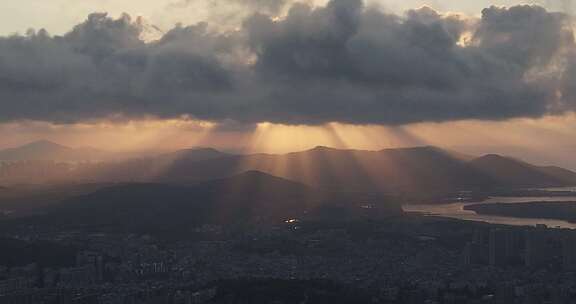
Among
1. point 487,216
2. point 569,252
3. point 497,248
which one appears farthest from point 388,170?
point 569,252

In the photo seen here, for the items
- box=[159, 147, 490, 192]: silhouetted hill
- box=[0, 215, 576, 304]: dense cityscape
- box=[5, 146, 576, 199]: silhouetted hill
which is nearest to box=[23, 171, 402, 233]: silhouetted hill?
box=[0, 215, 576, 304]: dense cityscape

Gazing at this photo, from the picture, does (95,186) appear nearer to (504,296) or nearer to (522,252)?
(522,252)

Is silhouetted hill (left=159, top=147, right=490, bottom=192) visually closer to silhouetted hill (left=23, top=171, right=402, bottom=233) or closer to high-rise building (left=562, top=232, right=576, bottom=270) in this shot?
silhouetted hill (left=23, top=171, right=402, bottom=233)

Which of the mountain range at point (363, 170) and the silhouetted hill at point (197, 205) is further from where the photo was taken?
the mountain range at point (363, 170)

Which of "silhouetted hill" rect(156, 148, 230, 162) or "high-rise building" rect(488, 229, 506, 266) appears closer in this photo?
"high-rise building" rect(488, 229, 506, 266)

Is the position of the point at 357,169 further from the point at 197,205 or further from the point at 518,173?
the point at 197,205

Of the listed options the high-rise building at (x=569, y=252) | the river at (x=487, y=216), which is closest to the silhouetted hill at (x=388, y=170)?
the river at (x=487, y=216)

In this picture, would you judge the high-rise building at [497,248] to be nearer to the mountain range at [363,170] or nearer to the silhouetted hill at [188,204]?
the silhouetted hill at [188,204]

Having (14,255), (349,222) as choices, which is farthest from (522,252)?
(14,255)
